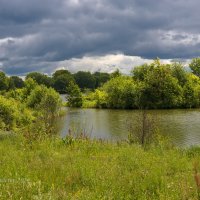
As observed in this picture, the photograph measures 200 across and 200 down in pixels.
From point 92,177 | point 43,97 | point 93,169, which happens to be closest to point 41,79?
point 43,97

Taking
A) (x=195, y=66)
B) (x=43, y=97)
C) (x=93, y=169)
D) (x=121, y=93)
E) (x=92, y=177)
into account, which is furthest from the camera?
(x=195, y=66)

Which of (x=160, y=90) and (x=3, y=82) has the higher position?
(x=3, y=82)

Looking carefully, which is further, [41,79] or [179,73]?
[41,79]

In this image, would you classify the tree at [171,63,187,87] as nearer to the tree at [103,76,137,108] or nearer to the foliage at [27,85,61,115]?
the tree at [103,76,137,108]

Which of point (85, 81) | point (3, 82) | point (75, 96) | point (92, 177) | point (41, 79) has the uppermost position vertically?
point (41, 79)

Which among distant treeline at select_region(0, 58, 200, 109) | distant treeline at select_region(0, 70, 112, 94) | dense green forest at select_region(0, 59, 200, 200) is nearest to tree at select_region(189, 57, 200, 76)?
distant treeline at select_region(0, 58, 200, 109)

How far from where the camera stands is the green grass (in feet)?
18.9

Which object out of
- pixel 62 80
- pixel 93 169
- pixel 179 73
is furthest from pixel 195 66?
pixel 93 169

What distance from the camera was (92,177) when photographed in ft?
22.9

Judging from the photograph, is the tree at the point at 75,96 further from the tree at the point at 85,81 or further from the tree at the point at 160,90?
the tree at the point at 85,81

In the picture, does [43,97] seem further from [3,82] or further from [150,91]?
[3,82]

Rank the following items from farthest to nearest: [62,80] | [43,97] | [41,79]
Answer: [41,79]
[62,80]
[43,97]

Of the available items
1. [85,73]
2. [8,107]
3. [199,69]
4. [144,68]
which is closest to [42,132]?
[8,107]

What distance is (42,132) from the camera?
14.3 m
